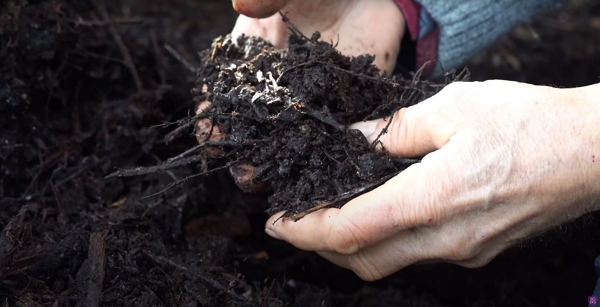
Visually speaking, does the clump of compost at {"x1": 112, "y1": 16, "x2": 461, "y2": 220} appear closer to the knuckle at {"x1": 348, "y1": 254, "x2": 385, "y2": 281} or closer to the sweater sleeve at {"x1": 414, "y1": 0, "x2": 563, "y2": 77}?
the knuckle at {"x1": 348, "y1": 254, "x2": 385, "y2": 281}

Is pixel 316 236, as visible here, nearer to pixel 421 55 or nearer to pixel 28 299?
pixel 28 299

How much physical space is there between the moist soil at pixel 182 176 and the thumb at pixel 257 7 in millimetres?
109

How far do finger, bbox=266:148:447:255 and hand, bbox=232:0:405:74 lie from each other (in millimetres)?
666

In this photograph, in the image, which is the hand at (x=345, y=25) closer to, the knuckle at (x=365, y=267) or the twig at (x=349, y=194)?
the twig at (x=349, y=194)

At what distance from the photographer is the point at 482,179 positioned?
1.19 metres

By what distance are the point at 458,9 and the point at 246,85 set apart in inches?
39.4

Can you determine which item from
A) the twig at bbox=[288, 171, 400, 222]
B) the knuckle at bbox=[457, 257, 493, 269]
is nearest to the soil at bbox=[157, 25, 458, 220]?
the twig at bbox=[288, 171, 400, 222]

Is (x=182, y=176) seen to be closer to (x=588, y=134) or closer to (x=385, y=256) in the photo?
(x=385, y=256)

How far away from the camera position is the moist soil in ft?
4.56

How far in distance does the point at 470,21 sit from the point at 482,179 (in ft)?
3.50

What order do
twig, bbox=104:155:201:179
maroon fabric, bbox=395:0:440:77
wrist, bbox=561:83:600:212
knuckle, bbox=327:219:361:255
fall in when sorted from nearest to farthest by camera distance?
wrist, bbox=561:83:600:212, knuckle, bbox=327:219:361:255, twig, bbox=104:155:201:179, maroon fabric, bbox=395:0:440:77

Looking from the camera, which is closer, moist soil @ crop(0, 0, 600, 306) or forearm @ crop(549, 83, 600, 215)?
forearm @ crop(549, 83, 600, 215)

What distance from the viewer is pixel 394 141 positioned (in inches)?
54.0

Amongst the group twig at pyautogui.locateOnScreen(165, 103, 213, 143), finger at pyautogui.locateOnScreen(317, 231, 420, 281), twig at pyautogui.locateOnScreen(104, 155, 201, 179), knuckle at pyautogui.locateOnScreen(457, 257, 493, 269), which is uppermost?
twig at pyautogui.locateOnScreen(165, 103, 213, 143)
